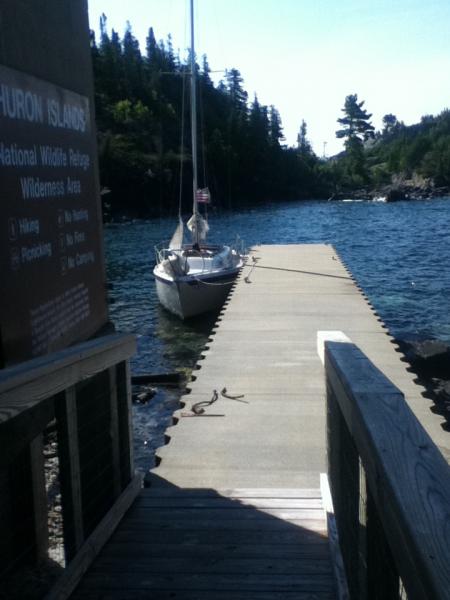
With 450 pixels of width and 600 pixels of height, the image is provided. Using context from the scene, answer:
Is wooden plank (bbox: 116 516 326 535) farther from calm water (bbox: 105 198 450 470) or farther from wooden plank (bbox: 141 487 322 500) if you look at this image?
calm water (bbox: 105 198 450 470)

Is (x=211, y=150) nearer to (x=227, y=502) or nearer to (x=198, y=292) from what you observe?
(x=198, y=292)

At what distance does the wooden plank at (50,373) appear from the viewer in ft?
7.80

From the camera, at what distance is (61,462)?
3.08 metres

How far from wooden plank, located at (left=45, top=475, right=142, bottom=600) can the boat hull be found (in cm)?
1626

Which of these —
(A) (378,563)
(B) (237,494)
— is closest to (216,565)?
(B) (237,494)

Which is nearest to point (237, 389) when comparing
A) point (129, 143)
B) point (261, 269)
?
point (261, 269)

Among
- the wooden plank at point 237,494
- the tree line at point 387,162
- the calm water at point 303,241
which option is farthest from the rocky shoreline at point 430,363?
the tree line at point 387,162

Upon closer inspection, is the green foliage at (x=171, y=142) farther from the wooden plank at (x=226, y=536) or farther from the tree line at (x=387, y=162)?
the wooden plank at (x=226, y=536)

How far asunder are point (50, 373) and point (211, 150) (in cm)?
10485

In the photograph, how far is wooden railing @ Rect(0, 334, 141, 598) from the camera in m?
2.64

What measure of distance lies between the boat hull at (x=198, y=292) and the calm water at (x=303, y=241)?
0.44 meters

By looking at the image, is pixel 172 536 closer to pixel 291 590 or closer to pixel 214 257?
pixel 291 590

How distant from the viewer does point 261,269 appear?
20719 mm

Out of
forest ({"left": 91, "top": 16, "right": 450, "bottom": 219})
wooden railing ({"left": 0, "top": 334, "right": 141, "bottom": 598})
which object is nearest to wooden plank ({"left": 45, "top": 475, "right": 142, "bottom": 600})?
wooden railing ({"left": 0, "top": 334, "right": 141, "bottom": 598})
